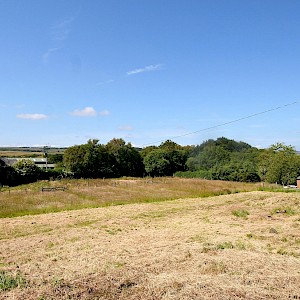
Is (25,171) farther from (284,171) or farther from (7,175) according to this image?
(284,171)

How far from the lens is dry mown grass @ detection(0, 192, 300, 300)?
5547 millimetres

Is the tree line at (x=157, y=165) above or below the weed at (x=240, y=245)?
above

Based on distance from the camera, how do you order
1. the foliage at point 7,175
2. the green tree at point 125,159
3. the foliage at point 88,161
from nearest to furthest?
the foliage at point 7,175, the foliage at point 88,161, the green tree at point 125,159

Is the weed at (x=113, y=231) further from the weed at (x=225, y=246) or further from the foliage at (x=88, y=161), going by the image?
the foliage at (x=88, y=161)

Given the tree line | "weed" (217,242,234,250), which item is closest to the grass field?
"weed" (217,242,234,250)

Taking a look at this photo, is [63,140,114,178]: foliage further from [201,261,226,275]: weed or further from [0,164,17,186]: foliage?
[201,261,226,275]: weed

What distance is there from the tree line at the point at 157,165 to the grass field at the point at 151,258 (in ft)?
95.9

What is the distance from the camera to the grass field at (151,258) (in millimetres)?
5547

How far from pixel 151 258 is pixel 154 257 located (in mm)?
109

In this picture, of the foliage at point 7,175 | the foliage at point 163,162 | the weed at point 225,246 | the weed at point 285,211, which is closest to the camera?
the weed at point 225,246

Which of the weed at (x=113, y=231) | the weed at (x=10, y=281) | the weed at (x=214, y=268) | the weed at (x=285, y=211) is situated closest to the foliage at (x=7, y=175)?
the weed at (x=113, y=231)

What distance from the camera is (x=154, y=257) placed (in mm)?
7781

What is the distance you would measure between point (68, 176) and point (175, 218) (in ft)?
123

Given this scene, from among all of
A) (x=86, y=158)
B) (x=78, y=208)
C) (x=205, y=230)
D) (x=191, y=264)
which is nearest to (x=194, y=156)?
(x=86, y=158)
